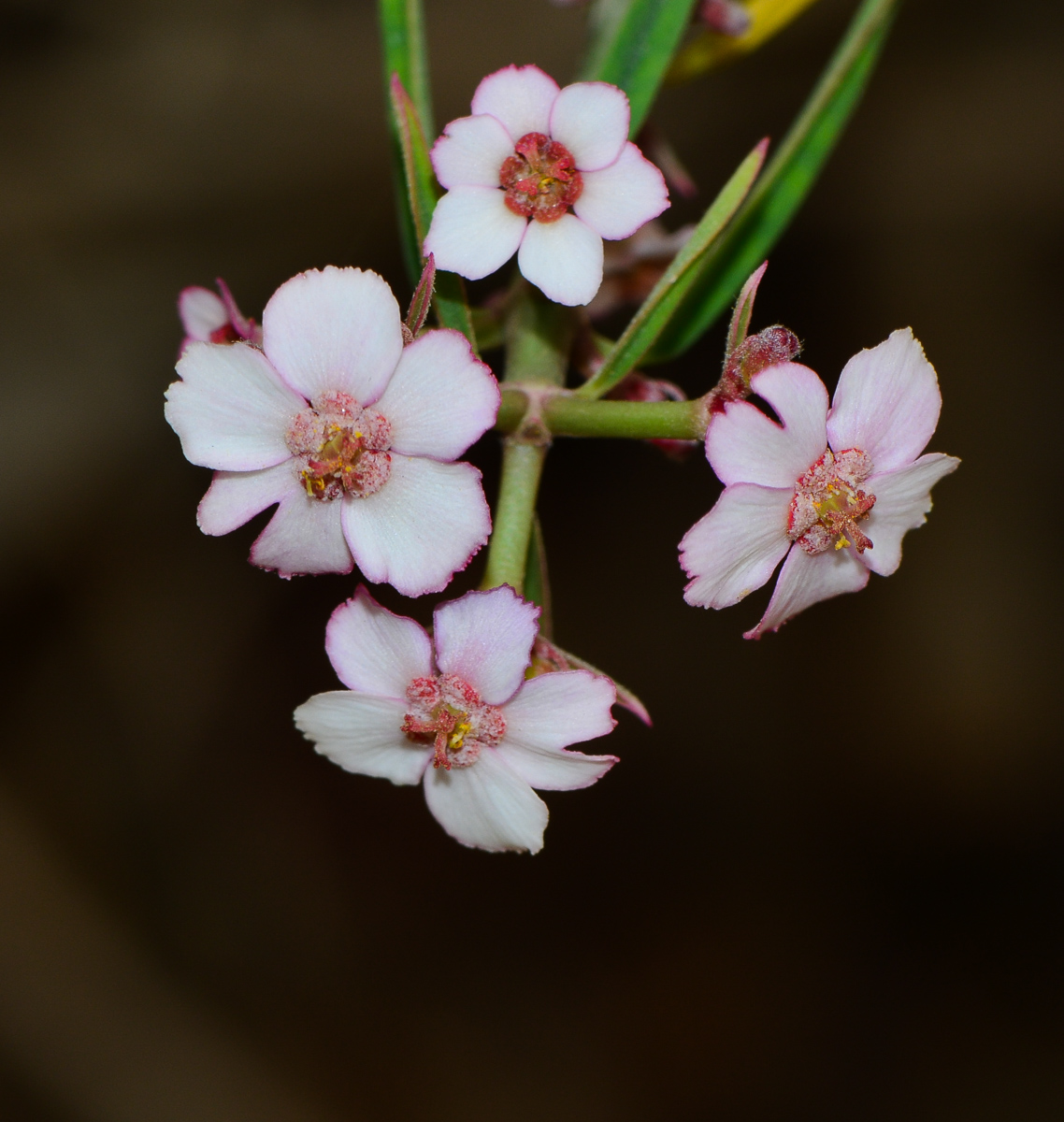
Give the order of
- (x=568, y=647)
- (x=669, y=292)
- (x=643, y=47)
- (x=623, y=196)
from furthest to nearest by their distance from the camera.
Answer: (x=568, y=647)
(x=643, y=47)
(x=669, y=292)
(x=623, y=196)

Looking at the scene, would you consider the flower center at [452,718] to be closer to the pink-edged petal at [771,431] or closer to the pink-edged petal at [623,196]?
the pink-edged petal at [771,431]

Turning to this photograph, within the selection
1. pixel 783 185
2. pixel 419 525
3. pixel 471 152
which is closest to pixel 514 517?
pixel 419 525

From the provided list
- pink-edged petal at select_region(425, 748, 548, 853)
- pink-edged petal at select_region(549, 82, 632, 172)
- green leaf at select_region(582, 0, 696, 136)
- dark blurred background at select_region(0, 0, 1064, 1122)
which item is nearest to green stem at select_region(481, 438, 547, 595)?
pink-edged petal at select_region(425, 748, 548, 853)

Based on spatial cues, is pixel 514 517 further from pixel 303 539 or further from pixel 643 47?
pixel 643 47

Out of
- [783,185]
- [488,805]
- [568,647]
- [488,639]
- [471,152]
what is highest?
[568,647]

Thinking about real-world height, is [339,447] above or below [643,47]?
below

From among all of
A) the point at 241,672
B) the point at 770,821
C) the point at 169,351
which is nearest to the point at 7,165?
the point at 169,351
